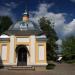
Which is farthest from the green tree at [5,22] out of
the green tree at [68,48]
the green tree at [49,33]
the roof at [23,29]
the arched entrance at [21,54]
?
the arched entrance at [21,54]

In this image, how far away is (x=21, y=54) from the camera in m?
30.2

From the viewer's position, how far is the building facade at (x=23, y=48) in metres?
29.2

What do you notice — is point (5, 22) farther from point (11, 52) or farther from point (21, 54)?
point (11, 52)

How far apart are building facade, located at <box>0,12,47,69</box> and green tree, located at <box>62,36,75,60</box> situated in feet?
91.0

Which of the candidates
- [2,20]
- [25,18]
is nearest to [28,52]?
[25,18]

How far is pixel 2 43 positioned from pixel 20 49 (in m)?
2.49

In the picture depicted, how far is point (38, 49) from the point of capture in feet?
96.2

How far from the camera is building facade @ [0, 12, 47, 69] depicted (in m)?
29.2

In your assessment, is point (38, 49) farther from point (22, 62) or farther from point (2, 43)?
point (2, 43)

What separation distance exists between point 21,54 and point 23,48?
862 mm

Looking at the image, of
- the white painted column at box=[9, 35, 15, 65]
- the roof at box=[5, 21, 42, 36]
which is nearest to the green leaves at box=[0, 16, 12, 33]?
the roof at box=[5, 21, 42, 36]

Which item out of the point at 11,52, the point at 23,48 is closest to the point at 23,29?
the point at 23,48

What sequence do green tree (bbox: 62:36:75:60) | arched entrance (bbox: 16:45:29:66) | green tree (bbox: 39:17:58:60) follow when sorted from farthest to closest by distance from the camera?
green tree (bbox: 62:36:75:60), green tree (bbox: 39:17:58:60), arched entrance (bbox: 16:45:29:66)

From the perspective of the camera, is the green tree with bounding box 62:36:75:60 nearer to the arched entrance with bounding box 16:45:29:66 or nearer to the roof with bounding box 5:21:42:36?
the roof with bounding box 5:21:42:36
